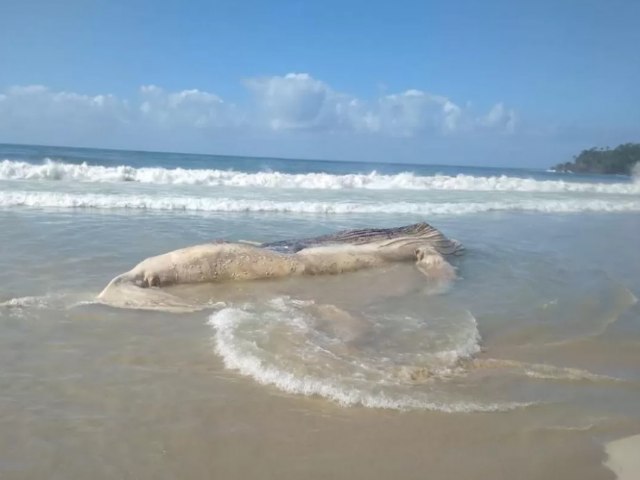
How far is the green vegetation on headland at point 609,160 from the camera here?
8662 centimetres

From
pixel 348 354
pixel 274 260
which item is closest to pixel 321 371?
pixel 348 354

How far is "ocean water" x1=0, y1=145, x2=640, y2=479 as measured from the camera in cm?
290

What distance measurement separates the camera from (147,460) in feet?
9.14

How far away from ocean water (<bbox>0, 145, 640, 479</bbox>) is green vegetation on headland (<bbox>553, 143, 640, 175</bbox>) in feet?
288

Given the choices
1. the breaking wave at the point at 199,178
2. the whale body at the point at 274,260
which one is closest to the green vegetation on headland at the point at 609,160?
the breaking wave at the point at 199,178

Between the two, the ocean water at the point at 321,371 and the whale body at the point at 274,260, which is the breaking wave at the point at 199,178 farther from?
the whale body at the point at 274,260

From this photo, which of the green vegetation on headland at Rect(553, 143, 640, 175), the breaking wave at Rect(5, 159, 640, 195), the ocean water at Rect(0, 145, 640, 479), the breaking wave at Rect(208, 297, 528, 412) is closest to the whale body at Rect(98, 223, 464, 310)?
the ocean water at Rect(0, 145, 640, 479)

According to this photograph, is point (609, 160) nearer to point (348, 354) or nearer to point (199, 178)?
point (199, 178)

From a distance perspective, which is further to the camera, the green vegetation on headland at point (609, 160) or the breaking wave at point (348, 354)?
the green vegetation on headland at point (609, 160)

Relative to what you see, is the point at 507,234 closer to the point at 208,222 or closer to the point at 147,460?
the point at 208,222

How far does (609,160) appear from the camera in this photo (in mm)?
91000

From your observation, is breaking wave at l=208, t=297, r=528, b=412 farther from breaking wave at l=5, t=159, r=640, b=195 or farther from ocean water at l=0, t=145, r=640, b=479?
breaking wave at l=5, t=159, r=640, b=195

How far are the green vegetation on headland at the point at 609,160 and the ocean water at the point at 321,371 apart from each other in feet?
288

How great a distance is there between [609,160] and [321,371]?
100112 millimetres
